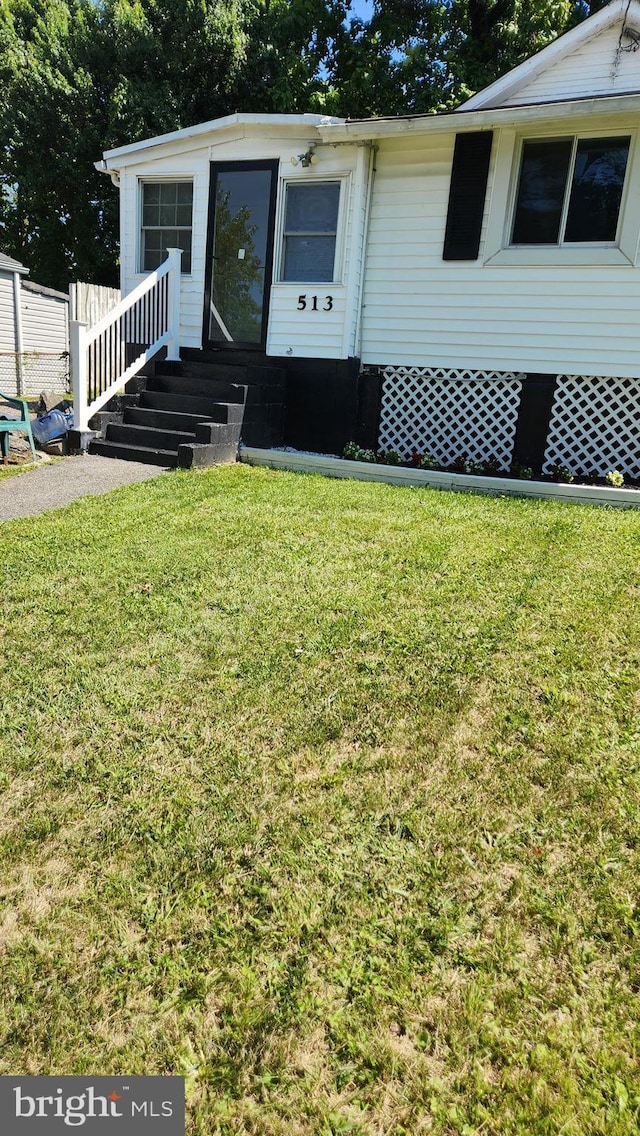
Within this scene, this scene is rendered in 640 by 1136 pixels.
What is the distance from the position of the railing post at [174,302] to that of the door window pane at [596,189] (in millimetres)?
4978

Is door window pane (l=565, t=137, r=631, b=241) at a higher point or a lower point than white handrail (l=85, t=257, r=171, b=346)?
higher

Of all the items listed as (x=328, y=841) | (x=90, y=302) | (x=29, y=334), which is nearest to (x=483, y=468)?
(x=90, y=302)

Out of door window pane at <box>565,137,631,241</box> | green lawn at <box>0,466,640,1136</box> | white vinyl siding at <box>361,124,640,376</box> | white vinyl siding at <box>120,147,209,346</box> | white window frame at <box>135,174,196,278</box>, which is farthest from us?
white window frame at <box>135,174,196,278</box>

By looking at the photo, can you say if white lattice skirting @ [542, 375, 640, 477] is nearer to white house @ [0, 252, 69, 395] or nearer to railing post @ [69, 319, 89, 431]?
railing post @ [69, 319, 89, 431]

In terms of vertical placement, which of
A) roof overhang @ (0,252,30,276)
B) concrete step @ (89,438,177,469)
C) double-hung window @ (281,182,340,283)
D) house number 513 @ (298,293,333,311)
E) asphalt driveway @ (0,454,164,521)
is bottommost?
asphalt driveway @ (0,454,164,521)

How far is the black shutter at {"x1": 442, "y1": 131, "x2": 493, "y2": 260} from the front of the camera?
7934 mm

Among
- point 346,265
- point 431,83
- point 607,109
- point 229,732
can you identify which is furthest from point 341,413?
point 431,83

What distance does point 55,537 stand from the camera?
497cm

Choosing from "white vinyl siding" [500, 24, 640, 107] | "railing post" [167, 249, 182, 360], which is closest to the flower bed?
"railing post" [167, 249, 182, 360]

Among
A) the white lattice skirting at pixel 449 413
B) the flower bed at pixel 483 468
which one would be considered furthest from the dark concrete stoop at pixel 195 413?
the white lattice skirting at pixel 449 413

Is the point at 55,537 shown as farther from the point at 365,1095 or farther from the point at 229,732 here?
the point at 365,1095

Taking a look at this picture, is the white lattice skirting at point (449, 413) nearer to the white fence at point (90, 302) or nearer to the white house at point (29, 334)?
the white fence at point (90, 302)

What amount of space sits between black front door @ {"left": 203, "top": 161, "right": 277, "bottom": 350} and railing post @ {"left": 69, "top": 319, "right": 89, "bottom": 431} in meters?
2.16

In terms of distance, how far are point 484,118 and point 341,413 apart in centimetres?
353
